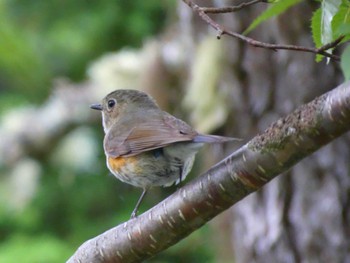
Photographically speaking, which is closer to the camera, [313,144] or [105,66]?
[313,144]

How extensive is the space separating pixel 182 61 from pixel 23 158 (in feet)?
4.28

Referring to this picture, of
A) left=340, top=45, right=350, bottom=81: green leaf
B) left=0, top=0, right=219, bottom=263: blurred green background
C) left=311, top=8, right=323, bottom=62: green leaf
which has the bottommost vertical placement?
left=340, top=45, right=350, bottom=81: green leaf

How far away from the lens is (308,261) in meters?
4.72

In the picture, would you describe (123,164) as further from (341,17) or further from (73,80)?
(73,80)

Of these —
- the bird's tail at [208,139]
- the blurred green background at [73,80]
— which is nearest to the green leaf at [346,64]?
the bird's tail at [208,139]

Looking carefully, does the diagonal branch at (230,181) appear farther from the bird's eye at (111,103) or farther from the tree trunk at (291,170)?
the tree trunk at (291,170)

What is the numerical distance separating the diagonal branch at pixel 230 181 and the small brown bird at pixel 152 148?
470 mm

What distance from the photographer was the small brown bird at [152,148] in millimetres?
3361

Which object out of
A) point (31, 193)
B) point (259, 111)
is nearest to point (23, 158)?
point (31, 193)

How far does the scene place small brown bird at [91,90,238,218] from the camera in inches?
132

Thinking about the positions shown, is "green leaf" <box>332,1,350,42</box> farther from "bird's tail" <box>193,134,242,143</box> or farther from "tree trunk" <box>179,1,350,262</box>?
"tree trunk" <box>179,1,350,262</box>

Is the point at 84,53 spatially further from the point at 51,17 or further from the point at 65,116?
the point at 65,116

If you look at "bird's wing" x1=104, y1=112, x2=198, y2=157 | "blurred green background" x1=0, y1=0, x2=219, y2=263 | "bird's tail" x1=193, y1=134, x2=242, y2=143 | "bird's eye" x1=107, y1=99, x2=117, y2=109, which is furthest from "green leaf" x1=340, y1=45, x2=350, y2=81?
"blurred green background" x1=0, y1=0, x2=219, y2=263

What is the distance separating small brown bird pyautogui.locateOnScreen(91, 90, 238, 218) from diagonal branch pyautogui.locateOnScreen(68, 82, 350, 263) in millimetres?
470
